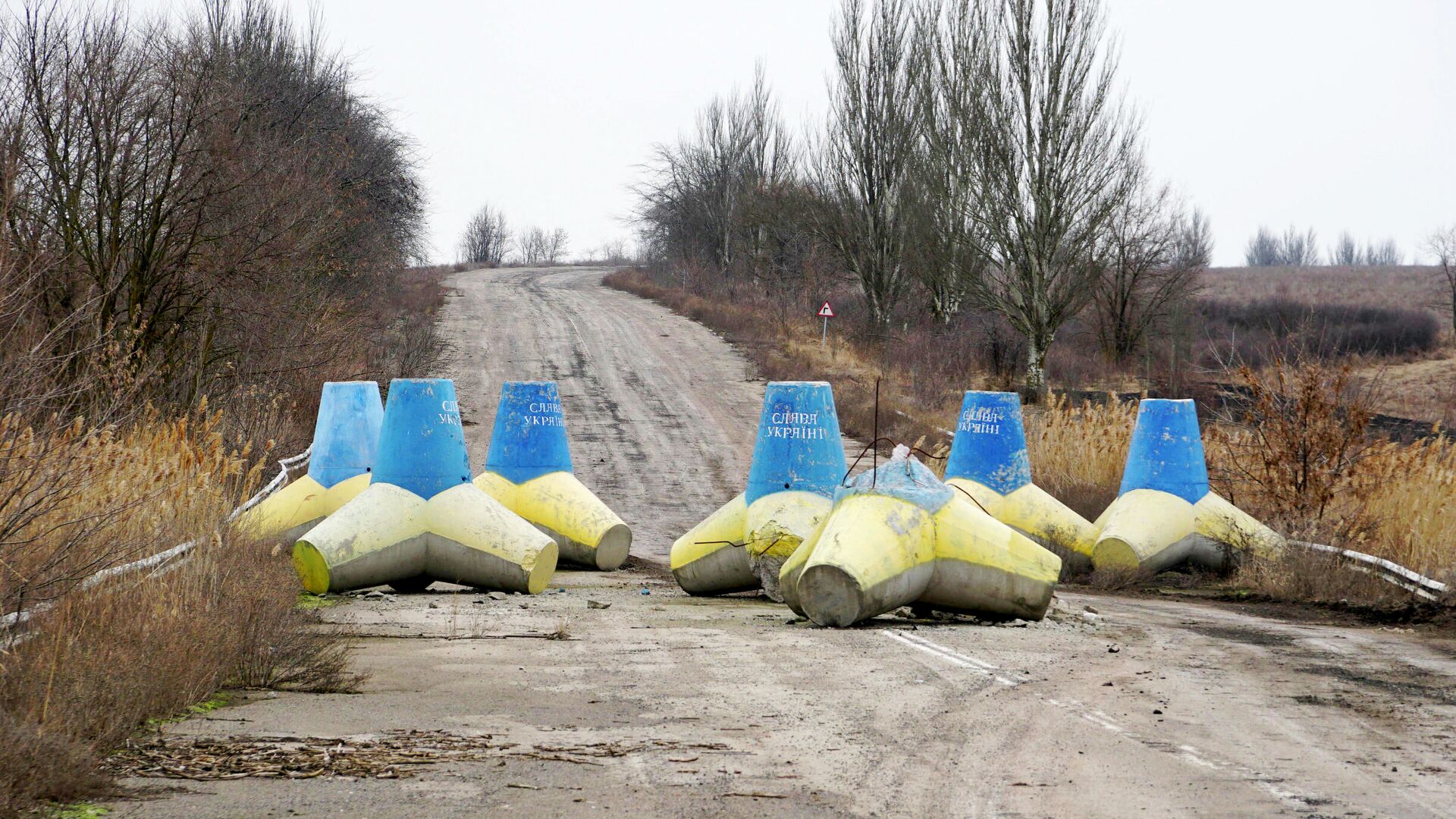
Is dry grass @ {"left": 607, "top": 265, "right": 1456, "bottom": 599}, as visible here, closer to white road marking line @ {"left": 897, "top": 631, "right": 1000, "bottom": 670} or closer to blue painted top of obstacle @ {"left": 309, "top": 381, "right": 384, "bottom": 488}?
white road marking line @ {"left": 897, "top": 631, "right": 1000, "bottom": 670}

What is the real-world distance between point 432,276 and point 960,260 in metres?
28.5

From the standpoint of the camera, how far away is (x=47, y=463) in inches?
252

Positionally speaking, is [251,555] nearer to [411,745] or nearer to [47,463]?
[47,463]

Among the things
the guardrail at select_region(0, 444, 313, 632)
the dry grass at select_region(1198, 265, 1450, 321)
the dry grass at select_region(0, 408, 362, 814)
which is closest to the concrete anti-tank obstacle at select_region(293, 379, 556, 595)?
the guardrail at select_region(0, 444, 313, 632)

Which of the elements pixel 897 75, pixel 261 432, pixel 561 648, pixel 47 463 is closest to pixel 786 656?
pixel 561 648

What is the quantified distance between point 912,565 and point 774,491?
2974 millimetres

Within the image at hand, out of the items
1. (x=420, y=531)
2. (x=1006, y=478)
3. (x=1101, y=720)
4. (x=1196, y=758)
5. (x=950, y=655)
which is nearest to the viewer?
(x=1196, y=758)

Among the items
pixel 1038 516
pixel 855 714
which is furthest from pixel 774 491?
pixel 855 714

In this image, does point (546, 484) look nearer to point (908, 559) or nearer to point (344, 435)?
point (344, 435)

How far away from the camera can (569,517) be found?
1527 centimetres

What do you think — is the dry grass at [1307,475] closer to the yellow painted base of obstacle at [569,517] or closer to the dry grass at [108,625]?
the yellow painted base of obstacle at [569,517]

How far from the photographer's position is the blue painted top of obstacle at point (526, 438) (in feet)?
51.4

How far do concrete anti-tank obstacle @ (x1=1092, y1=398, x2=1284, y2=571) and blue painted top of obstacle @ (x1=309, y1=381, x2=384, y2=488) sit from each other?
27.4ft

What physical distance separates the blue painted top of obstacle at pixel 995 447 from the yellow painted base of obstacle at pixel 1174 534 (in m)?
1.21
